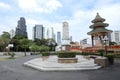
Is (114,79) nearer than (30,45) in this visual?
Yes

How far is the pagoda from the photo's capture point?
40.7m

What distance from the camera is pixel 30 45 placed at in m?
65.1

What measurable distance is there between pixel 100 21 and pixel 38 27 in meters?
117

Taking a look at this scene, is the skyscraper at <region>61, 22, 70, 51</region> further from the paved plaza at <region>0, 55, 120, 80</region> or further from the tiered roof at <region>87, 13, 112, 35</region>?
the tiered roof at <region>87, 13, 112, 35</region>

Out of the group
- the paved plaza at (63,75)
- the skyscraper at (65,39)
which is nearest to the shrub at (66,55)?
the paved plaza at (63,75)

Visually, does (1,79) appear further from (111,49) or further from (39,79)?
(111,49)

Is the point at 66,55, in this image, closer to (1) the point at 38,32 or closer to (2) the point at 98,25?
(2) the point at 98,25

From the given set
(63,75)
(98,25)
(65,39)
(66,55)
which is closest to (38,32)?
(98,25)

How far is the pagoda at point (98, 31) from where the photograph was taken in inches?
1601

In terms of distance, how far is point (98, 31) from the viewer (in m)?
40.6

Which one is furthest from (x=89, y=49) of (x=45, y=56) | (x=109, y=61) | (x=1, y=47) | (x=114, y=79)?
(x=1, y=47)

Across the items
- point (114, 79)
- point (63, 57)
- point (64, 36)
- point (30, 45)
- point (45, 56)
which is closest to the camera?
point (114, 79)

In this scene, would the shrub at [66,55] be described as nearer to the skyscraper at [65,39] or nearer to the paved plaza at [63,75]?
the paved plaza at [63,75]

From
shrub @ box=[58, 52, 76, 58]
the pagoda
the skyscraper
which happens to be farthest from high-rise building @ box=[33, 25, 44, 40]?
shrub @ box=[58, 52, 76, 58]
